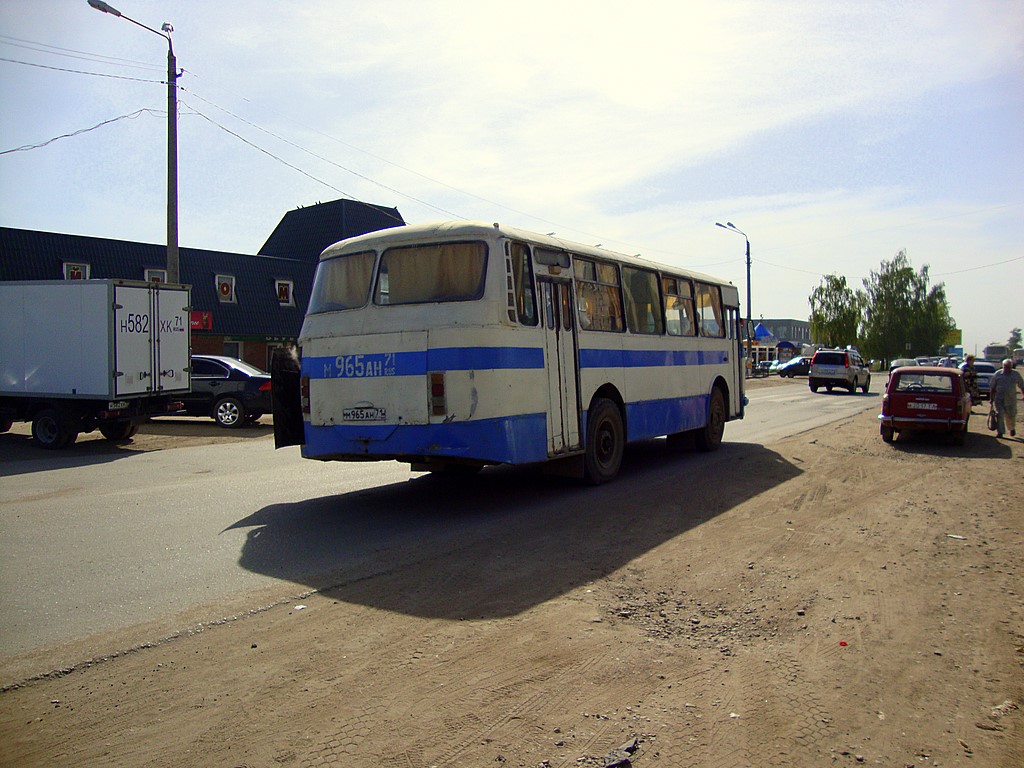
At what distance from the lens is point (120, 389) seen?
52.2 feet

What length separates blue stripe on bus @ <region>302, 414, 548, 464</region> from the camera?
8.08 metres

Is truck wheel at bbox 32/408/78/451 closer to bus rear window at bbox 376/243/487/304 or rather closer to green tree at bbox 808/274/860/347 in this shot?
bus rear window at bbox 376/243/487/304

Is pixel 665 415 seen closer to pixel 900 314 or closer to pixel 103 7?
pixel 103 7

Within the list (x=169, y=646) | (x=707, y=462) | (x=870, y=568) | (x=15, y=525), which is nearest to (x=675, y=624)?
→ (x=870, y=568)

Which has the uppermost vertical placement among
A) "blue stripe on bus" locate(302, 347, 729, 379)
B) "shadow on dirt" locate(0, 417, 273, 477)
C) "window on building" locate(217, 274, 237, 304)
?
"window on building" locate(217, 274, 237, 304)

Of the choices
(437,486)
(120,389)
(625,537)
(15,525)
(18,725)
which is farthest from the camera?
(120,389)

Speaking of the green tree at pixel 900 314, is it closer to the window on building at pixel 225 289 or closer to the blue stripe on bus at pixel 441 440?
the window on building at pixel 225 289

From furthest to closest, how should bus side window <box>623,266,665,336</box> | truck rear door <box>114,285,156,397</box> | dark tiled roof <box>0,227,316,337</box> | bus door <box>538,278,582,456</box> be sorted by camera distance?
dark tiled roof <box>0,227,316,337</box>, truck rear door <box>114,285,156,397</box>, bus side window <box>623,266,665,336</box>, bus door <box>538,278,582,456</box>

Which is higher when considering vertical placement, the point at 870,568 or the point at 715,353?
the point at 715,353

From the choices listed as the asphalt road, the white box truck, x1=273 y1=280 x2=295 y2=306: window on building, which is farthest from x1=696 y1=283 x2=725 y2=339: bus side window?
x1=273 y1=280 x2=295 y2=306: window on building

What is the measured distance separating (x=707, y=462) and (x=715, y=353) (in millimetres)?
2645

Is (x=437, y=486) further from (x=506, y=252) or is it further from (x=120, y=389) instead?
(x=120, y=389)

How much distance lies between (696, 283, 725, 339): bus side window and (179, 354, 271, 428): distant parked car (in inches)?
423

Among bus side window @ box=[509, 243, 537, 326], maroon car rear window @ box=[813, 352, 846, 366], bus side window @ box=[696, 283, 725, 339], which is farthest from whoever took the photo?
maroon car rear window @ box=[813, 352, 846, 366]
